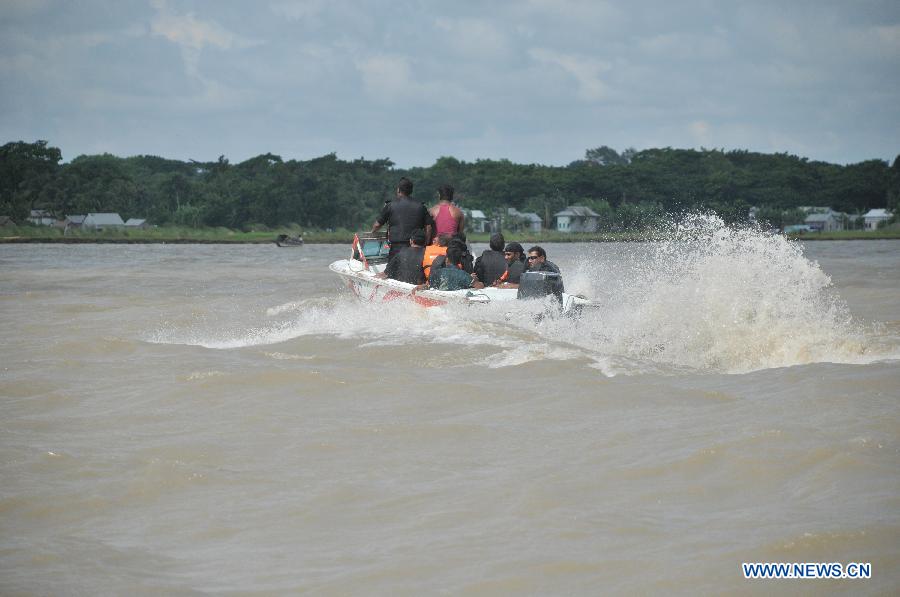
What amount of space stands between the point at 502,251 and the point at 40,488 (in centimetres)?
733

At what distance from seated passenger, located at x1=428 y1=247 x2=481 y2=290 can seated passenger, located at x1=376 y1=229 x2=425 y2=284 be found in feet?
1.83

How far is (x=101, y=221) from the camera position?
93375 millimetres

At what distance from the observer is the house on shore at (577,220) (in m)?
105

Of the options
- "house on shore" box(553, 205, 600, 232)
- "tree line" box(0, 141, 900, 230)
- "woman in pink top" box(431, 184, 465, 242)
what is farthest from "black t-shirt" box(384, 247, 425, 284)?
"house on shore" box(553, 205, 600, 232)

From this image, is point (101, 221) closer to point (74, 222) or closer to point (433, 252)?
point (74, 222)

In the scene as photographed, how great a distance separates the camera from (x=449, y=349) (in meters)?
9.62

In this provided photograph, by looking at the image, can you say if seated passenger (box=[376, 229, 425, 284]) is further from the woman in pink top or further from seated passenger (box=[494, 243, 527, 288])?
seated passenger (box=[494, 243, 527, 288])

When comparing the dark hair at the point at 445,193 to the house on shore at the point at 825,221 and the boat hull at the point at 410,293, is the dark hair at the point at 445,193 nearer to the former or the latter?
the boat hull at the point at 410,293

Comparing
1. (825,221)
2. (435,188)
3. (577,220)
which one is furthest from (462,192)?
(825,221)

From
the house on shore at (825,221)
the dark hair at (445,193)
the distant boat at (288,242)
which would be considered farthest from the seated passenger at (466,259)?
the house on shore at (825,221)

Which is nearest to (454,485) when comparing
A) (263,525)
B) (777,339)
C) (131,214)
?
(263,525)

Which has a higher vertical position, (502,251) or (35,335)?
(502,251)

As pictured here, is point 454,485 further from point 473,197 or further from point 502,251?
point 473,197

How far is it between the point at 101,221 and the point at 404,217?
285ft
